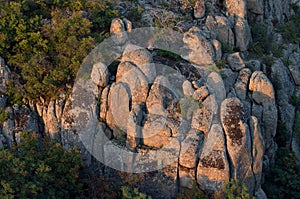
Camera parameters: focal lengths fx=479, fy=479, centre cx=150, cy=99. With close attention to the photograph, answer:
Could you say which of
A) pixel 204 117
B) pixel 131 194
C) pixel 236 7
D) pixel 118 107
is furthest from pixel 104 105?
pixel 236 7

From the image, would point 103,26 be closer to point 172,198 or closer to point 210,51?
point 210,51

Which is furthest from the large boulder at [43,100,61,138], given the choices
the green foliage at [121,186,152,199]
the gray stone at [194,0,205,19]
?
the gray stone at [194,0,205,19]

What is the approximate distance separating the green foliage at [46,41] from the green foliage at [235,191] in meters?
8.81

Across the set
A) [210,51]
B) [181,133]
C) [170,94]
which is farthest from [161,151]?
[210,51]

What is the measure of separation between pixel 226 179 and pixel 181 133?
2.81 metres

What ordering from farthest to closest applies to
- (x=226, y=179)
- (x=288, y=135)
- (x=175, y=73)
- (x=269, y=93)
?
(x=288, y=135)
(x=269, y=93)
(x=175, y=73)
(x=226, y=179)

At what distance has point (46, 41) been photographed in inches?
915

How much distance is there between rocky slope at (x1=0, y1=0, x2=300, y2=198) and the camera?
69.2ft

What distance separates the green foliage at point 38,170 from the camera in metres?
18.0

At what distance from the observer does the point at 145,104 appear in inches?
868

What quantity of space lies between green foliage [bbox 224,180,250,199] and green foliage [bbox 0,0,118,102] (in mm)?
8814

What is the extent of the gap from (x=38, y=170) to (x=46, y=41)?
730 cm

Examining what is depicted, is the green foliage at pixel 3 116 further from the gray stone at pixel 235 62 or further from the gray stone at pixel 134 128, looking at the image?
the gray stone at pixel 235 62

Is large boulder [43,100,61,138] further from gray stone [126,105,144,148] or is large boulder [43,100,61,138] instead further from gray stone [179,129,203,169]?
gray stone [179,129,203,169]
